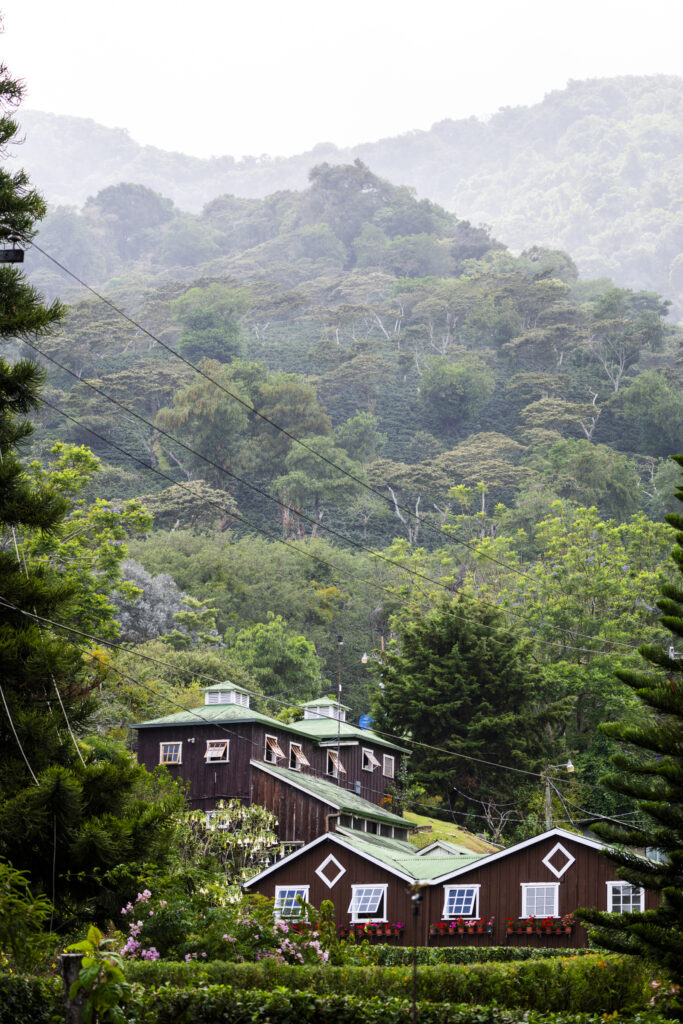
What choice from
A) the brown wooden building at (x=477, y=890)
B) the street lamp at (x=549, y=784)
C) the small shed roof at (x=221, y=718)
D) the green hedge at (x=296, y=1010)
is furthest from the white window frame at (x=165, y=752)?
the green hedge at (x=296, y=1010)

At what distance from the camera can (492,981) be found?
17.2 m

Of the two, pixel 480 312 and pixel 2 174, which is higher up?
pixel 480 312

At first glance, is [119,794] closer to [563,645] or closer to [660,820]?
[660,820]

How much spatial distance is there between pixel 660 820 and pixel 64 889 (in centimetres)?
735

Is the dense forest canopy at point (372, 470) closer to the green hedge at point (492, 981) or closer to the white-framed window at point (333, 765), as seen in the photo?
the white-framed window at point (333, 765)

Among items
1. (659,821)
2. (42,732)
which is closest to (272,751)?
(42,732)

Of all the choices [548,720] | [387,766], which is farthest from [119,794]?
[548,720]

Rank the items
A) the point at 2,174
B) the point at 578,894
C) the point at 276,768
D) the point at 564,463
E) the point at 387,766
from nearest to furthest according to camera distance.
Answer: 1. the point at 2,174
2. the point at 578,894
3. the point at 276,768
4. the point at 387,766
5. the point at 564,463

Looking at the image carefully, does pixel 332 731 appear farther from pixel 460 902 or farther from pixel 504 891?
pixel 504 891

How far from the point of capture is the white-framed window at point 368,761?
1577 inches

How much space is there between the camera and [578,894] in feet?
87.5

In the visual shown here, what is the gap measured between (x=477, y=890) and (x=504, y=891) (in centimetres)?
61

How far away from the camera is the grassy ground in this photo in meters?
39.4

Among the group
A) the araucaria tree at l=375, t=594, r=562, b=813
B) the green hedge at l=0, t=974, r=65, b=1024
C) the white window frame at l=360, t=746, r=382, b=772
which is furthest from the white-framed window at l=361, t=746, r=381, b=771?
the green hedge at l=0, t=974, r=65, b=1024
